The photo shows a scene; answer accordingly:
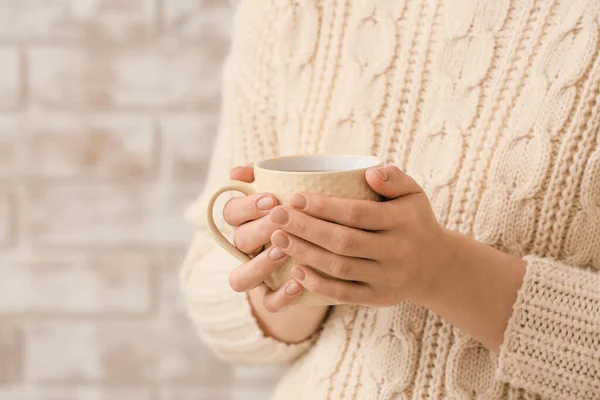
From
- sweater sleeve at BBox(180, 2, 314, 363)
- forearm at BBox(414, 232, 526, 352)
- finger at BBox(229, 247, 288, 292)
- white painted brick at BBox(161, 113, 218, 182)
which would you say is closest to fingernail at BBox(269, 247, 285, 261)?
finger at BBox(229, 247, 288, 292)

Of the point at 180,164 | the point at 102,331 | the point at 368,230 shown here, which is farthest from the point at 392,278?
the point at 102,331

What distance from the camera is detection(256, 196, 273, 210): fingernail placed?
50cm

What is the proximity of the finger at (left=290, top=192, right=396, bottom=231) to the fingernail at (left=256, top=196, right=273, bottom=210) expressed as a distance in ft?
0.08

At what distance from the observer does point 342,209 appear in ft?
1.59

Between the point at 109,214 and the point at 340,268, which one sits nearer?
the point at 340,268

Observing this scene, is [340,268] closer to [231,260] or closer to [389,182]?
[389,182]

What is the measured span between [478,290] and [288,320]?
225 millimetres

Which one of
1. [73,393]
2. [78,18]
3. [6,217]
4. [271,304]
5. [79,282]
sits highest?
[78,18]

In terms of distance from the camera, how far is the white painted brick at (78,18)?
109 centimetres

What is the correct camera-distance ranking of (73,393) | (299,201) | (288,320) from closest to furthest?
(299,201) → (288,320) → (73,393)

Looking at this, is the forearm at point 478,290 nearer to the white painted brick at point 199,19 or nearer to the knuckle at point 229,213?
the knuckle at point 229,213

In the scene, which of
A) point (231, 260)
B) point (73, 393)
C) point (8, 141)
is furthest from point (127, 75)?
point (73, 393)

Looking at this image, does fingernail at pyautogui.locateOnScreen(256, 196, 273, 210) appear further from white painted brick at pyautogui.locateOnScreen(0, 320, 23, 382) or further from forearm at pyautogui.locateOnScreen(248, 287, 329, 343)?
white painted brick at pyautogui.locateOnScreen(0, 320, 23, 382)

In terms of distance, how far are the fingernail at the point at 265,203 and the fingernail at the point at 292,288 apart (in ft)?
0.21
